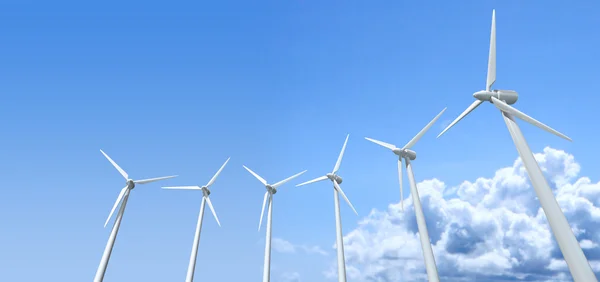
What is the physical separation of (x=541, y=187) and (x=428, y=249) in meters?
20.3

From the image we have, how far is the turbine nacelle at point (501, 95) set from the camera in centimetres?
3591

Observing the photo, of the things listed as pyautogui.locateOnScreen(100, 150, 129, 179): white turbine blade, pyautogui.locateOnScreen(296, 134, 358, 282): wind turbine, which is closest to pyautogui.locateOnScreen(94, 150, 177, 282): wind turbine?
pyautogui.locateOnScreen(100, 150, 129, 179): white turbine blade

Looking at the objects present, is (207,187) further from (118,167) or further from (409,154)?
(409,154)

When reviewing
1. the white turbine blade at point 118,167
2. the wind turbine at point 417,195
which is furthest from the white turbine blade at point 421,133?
the white turbine blade at point 118,167

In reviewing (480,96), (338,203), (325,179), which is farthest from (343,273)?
(480,96)

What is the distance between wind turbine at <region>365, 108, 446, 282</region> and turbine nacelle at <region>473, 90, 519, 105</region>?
51.1 ft

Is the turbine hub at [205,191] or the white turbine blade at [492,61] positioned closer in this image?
the white turbine blade at [492,61]

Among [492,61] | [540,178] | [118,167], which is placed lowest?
[540,178]

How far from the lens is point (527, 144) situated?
30.8 m

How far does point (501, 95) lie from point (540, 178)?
9.41m

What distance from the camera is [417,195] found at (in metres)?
50.5

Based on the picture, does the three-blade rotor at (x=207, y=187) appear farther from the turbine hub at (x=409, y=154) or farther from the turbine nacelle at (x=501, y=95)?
the turbine nacelle at (x=501, y=95)

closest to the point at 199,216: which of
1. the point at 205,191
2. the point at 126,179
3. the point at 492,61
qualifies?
the point at 205,191

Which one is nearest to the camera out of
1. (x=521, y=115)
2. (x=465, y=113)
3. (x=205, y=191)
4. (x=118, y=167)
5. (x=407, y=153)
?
(x=521, y=115)
